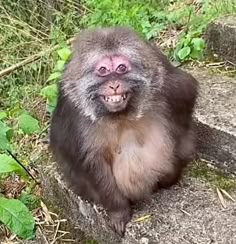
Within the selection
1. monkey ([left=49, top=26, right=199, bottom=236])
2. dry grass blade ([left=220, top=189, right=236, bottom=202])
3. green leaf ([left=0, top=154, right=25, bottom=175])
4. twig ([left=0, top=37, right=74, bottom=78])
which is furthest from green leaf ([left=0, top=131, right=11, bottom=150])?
twig ([left=0, top=37, right=74, bottom=78])

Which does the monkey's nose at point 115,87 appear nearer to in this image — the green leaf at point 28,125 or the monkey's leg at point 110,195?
the monkey's leg at point 110,195

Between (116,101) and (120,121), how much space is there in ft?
0.81

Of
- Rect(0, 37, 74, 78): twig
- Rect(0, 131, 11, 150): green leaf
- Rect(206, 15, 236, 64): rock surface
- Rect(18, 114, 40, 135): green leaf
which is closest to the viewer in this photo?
Rect(0, 131, 11, 150): green leaf

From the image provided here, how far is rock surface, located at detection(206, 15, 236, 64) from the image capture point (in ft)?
12.2

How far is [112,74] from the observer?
2.60 meters

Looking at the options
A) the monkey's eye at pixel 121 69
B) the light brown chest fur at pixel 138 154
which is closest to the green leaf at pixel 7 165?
the light brown chest fur at pixel 138 154

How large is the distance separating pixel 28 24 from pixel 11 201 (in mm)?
2793

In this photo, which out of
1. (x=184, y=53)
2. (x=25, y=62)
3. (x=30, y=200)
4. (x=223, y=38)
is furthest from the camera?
(x=25, y=62)

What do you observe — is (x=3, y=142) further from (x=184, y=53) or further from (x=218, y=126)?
(x=184, y=53)

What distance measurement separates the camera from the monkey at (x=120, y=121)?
2662 millimetres

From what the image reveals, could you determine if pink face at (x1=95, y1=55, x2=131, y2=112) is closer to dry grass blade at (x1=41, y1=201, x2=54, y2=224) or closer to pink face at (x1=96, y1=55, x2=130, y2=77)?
pink face at (x1=96, y1=55, x2=130, y2=77)

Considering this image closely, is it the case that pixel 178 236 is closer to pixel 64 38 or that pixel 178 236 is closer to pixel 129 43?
pixel 129 43

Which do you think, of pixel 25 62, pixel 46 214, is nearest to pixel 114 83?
pixel 46 214

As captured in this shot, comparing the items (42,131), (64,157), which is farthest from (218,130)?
(42,131)
